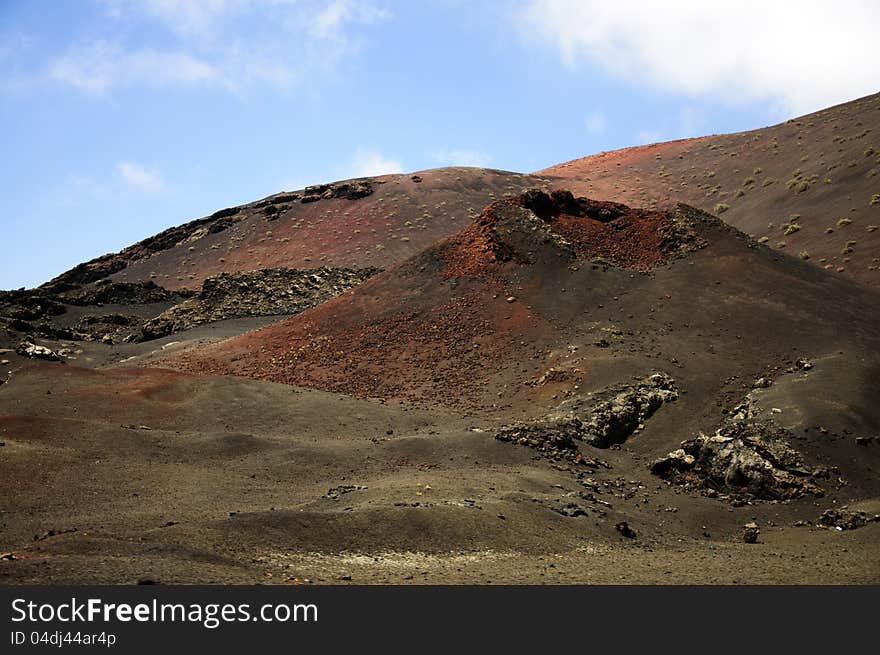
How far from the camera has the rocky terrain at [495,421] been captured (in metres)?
17.3

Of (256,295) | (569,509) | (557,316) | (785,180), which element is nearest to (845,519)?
(569,509)

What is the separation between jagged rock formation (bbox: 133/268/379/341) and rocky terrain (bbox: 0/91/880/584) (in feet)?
1.83

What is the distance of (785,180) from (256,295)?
148 ft

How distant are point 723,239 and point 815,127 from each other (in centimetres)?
4893

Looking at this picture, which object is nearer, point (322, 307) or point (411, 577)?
point (411, 577)

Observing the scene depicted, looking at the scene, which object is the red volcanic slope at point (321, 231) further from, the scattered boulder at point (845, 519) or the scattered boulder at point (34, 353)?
the scattered boulder at point (845, 519)

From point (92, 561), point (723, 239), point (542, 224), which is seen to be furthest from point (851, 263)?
point (92, 561)

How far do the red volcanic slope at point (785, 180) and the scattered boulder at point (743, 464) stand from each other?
2716 centimetres

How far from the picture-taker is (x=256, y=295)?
2557 inches

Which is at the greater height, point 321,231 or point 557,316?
point 321,231

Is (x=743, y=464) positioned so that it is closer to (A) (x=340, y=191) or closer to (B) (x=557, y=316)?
(B) (x=557, y=316)

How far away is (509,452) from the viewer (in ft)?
87.0
